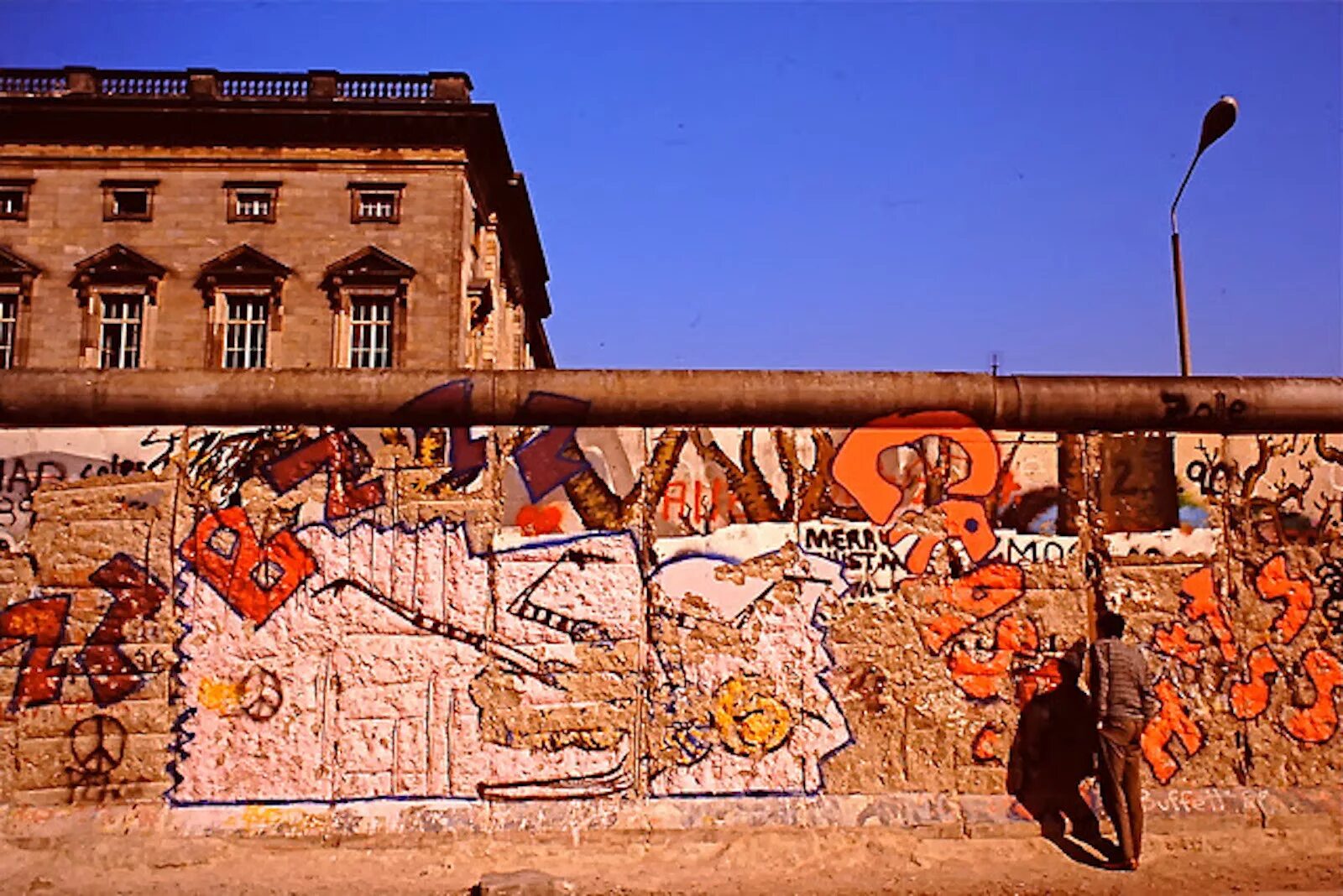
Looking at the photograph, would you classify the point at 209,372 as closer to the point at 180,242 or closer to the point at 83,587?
the point at 83,587

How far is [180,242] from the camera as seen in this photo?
105 feet

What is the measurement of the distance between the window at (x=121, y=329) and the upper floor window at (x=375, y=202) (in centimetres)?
647

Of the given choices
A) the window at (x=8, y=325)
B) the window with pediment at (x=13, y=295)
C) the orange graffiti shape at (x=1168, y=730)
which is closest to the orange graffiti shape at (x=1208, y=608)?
the orange graffiti shape at (x=1168, y=730)

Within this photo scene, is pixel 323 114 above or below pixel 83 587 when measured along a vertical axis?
above

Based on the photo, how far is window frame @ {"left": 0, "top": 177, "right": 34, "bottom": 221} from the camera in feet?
106

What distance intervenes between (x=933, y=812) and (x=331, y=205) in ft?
95.7

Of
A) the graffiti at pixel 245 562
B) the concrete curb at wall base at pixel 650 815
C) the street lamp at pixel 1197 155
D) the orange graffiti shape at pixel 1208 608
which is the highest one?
the street lamp at pixel 1197 155

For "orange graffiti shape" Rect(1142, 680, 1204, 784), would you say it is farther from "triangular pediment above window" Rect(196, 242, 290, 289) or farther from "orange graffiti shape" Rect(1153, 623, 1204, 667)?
"triangular pediment above window" Rect(196, 242, 290, 289)

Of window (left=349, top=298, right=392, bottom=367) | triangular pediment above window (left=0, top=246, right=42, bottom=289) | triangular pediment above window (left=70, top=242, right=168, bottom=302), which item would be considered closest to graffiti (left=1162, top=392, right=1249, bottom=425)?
window (left=349, top=298, right=392, bottom=367)

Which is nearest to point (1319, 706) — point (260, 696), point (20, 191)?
point (260, 696)

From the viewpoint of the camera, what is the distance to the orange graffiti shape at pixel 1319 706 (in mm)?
6914

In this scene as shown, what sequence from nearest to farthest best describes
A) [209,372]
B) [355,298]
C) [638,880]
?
1. [638,880]
2. [209,372]
3. [355,298]

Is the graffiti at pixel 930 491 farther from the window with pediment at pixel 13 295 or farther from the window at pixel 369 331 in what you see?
the window with pediment at pixel 13 295

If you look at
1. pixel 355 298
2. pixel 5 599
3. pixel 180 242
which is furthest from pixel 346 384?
pixel 180 242
